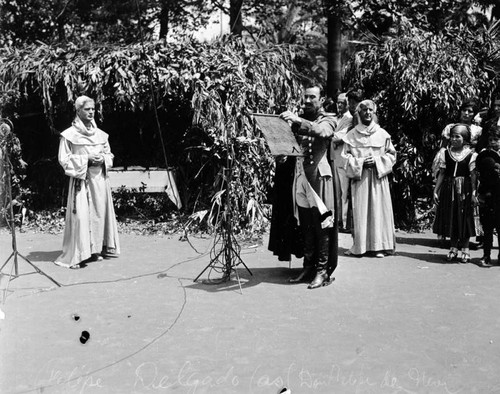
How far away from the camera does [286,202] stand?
23.9ft

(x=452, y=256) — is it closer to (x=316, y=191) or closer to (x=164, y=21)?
(x=316, y=191)

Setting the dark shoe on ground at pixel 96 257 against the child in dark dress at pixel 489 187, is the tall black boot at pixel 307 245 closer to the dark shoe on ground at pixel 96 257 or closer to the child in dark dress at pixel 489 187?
the child in dark dress at pixel 489 187

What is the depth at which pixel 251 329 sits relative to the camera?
5355 mm

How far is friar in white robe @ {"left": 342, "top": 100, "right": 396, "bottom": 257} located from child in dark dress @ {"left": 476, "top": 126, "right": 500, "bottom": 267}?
1200mm

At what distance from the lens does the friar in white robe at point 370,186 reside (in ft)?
27.8

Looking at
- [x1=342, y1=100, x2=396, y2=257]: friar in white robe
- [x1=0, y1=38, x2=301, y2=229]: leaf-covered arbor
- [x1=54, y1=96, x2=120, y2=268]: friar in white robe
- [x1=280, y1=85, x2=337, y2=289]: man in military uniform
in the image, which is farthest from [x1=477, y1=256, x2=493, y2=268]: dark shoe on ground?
[x1=54, y1=96, x2=120, y2=268]: friar in white robe

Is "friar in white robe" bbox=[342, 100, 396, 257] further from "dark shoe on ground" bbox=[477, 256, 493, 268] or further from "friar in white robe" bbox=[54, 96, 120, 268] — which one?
"friar in white robe" bbox=[54, 96, 120, 268]

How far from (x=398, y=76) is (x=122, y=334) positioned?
6.91 meters

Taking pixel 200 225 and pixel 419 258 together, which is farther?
pixel 200 225

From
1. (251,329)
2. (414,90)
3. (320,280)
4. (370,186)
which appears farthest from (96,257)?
(414,90)

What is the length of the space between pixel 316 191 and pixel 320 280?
95cm

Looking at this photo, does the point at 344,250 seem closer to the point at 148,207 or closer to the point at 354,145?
the point at 354,145

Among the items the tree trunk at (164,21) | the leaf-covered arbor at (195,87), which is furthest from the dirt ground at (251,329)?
the tree trunk at (164,21)

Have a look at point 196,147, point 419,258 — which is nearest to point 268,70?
point 196,147
